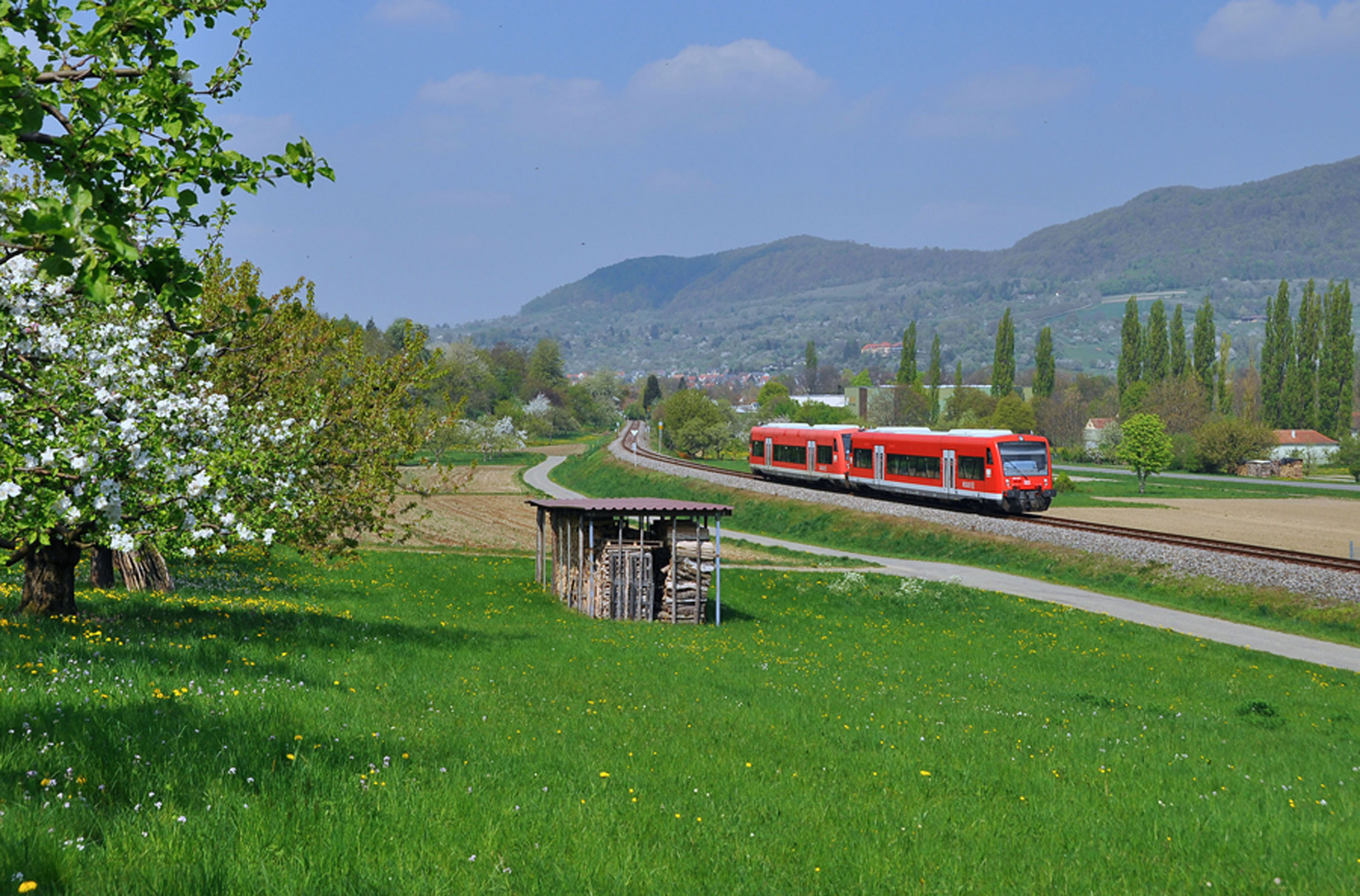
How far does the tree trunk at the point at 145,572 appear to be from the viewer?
20.5m

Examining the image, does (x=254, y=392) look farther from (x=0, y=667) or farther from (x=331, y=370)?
(x=0, y=667)

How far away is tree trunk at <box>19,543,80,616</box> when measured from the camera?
47.0ft

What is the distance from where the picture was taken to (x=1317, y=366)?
4658 inches

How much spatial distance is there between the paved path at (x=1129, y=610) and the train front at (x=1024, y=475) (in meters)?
6.96

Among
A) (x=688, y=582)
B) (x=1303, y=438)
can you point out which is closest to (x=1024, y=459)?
(x=688, y=582)

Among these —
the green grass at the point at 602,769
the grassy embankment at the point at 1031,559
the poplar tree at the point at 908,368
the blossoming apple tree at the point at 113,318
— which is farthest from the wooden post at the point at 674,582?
the poplar tree at the point at 908,368

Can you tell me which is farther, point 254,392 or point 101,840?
point 254,392

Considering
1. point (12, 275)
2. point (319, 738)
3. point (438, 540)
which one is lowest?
point (438, 540)

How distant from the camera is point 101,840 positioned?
5.64 m

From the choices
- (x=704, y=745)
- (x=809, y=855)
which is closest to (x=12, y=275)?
(x=704, y=745)

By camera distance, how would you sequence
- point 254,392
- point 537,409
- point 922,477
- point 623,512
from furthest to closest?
point 537,409 → point 922,477 → point 623,512 → point 254,392

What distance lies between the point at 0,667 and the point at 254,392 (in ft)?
35.5

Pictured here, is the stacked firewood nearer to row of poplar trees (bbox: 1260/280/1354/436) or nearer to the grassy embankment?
the grassy embankment

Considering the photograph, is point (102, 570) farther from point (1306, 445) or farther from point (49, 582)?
point (1306, 445)
